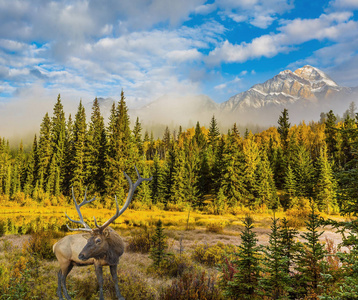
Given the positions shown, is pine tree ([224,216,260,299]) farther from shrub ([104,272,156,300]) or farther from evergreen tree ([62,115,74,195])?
evergreen tree ([62,115,74,195])

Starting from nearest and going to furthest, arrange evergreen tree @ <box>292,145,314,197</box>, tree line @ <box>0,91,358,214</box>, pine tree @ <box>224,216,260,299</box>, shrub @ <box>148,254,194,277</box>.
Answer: pine tree @ <box>224,216,260,299</box> < shrub @ <box>148,254,194,277</box> < tree line @ <box>0,91,358,214</box> < evergreen tree @ <box>292,145,314,197</box>

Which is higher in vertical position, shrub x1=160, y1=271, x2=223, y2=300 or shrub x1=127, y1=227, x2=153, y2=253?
shrub x1=160, y1=271, x2=223, y2=300

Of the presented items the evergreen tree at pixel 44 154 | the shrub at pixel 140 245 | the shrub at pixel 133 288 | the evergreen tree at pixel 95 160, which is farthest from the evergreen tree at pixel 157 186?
the shrub at pixel 133 288

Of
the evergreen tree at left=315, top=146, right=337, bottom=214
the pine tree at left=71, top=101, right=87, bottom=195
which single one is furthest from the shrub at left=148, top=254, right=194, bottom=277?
the evergreen tree at left=315, top=146, right=337, bottom=214

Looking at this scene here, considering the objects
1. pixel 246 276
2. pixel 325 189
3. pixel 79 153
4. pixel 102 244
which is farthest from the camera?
pixel 79 153

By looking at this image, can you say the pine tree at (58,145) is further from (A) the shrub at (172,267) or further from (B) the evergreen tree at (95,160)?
(A) the shrub at (172,267)

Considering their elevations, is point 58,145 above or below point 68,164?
above

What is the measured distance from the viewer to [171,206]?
37.2 meters

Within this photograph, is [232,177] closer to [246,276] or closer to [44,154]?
[246,276]

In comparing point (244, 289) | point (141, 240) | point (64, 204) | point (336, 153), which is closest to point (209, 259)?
Result: point (141, 240)

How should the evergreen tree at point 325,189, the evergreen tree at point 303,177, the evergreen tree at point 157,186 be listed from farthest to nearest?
the evergreen tree at point 157,186 → the evergreen tree at point 303,177 → the evergreen tree at point 325,189

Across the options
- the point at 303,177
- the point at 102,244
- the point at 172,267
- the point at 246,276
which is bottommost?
the point at 172,267

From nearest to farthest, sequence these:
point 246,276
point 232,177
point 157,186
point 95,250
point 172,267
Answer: point 246,276 → point 95,250 → point 172,267 → point 232,177 → point 157,186

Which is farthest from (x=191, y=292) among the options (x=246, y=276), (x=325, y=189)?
(x=325, y=189)
